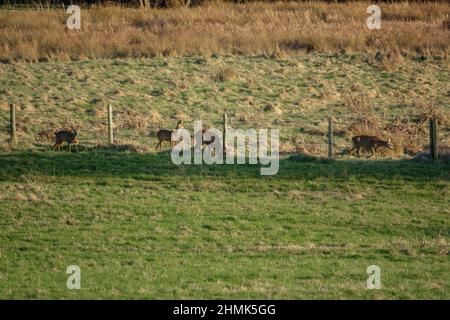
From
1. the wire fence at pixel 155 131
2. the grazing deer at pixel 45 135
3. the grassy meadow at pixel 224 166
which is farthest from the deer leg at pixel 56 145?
the grazing deer at pixel 45 135

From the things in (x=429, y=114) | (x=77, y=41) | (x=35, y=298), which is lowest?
(x=35, y=298)

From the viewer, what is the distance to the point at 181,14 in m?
45.2

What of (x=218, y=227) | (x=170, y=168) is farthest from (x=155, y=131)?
(x=218, y=227)

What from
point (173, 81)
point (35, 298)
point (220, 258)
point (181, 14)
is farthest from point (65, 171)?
point (181, 14)

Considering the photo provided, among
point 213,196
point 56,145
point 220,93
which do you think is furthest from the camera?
point 220,93

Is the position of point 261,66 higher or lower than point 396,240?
higher

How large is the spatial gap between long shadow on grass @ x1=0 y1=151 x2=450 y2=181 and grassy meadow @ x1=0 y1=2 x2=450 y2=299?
7 centimetres

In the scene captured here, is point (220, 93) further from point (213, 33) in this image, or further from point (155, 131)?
point (213, 33)

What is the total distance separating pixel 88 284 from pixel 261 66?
77.5 ft

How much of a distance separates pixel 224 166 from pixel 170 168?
142cm

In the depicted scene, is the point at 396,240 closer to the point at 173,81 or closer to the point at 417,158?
the point at 417,158

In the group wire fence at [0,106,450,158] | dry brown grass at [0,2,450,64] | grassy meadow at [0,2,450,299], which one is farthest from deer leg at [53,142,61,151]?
dry brown grass at [0,2,450,64]

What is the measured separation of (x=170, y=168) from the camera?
23578 mm

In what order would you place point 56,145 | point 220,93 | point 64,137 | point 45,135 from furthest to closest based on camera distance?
point 220,93 < point 45,135 < point 56,145 < point 64,137
